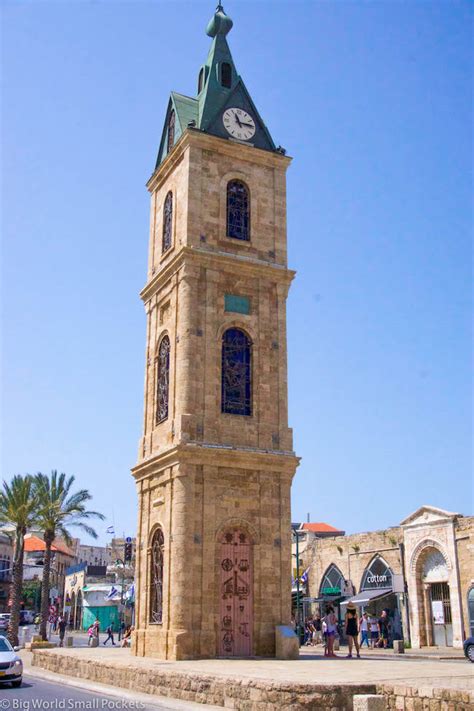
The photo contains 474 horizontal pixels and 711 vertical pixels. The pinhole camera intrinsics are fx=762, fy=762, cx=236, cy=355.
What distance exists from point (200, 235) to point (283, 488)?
829cm

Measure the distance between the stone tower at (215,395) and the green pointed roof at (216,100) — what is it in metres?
0.07

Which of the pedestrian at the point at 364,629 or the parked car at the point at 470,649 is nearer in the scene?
the parked car at the point at 470,649

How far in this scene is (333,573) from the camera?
42.1 m

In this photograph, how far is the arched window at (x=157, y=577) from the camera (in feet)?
72.8

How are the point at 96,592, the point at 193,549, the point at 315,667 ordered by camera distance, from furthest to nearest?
1. the point at 96,592
2. the point at 193,549
3. the point at 315,667

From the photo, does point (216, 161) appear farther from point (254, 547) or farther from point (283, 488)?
point (254, 547)

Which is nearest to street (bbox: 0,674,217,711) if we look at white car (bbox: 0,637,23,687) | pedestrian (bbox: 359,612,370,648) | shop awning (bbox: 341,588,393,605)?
white car (bbox: 0,637,23,687)

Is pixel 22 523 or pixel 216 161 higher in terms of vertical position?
pixel 216 161

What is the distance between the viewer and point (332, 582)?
4219 centimetres

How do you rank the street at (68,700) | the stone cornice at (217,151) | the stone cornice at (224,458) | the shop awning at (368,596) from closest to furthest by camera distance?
1. the street at (68,700)
2. the stone cornice at (224,458)
3. the stone cornice at (217,151)
4. the shop awning at (368,596)

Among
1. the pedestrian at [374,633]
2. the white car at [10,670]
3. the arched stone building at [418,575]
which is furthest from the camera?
the pedestrian at [374,633]

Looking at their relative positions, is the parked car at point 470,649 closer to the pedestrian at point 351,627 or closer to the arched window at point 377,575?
the pedestrian at point 351,627

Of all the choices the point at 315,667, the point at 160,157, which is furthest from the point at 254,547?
the point at 160,157

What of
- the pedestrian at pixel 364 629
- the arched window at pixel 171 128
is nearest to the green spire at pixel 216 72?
the arched window at pixel 171 128
